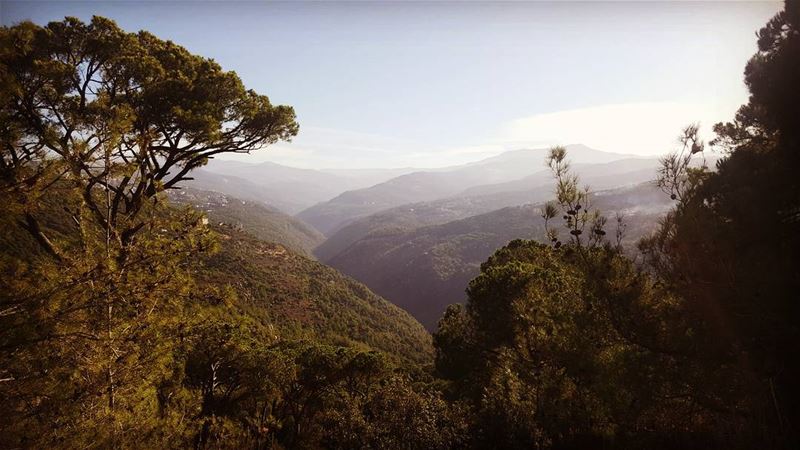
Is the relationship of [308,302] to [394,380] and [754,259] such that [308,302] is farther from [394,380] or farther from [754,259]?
[754,259]

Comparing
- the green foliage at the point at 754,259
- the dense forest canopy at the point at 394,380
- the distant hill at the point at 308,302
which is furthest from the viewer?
the distant hill at the point at 308,302

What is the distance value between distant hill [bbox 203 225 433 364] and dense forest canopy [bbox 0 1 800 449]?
2203 inches

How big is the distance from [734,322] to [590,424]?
4.89 meters

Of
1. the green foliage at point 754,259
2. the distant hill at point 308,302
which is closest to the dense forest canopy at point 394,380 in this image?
the green foliage at point 754,259

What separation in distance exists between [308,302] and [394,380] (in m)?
80.8

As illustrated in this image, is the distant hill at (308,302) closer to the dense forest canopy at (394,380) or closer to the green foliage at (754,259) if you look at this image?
the dense forest canopy at (394,380)

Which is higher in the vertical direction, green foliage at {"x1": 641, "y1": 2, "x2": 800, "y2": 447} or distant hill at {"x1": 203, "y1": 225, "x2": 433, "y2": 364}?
green foliage at {"x1": 641, "y1": 2, "x2": 800, "y2": 447}

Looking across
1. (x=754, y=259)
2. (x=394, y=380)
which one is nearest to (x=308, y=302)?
(x=394, y=380)

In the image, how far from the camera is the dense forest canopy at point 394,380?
5.86 meters

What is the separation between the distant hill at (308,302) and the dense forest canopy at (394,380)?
56.0 m

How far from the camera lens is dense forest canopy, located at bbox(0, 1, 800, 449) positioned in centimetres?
586

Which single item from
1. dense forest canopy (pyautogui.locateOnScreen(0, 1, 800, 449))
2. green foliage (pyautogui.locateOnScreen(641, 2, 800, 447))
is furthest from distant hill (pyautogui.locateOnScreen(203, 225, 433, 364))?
green foliage (pyautogui.locateOnScreen(641, 2, 800, 447))

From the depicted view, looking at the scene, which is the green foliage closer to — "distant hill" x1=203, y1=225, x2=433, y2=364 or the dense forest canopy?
the dense forest canopy

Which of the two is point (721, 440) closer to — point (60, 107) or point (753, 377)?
point (753, 377)
